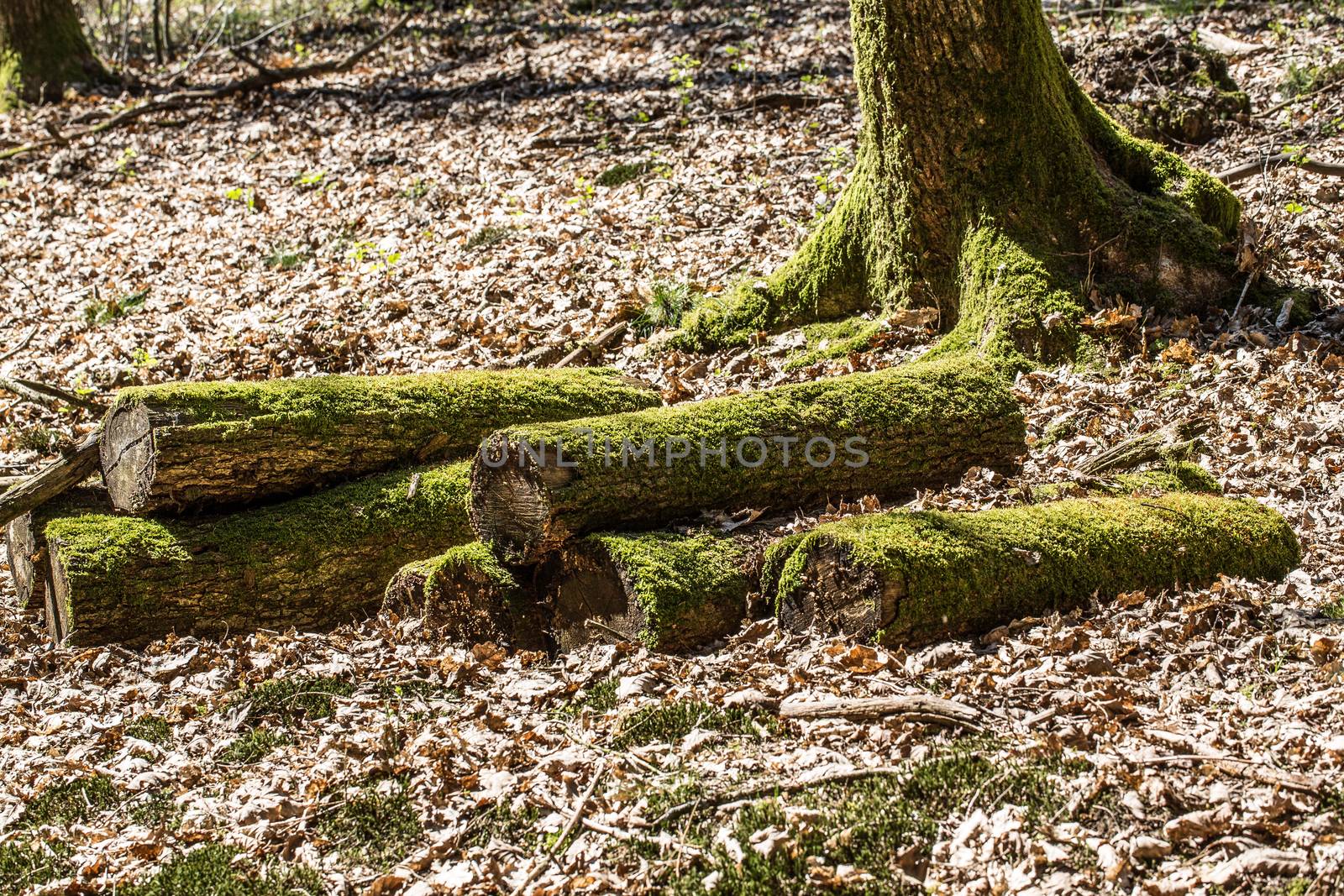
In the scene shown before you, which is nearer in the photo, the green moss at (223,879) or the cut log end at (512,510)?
the green moss at (223,879)

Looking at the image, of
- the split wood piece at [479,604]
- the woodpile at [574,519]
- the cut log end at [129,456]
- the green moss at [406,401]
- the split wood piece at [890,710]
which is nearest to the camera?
the split wood piece at [890,710]

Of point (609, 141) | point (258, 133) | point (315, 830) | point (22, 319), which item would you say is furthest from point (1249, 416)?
point (258, 133)

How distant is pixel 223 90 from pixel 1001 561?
A: 14.2 metres

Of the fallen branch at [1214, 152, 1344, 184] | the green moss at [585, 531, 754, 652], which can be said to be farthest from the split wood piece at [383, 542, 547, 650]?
the fallen branch at [1214, 152, 1344, 184]

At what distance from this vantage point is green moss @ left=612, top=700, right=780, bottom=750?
4457 millimetres

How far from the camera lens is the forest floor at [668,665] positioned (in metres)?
3.67

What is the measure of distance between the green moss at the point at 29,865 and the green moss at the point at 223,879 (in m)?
0.38

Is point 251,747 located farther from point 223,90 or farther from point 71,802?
point 223,90

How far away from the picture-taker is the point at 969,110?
760 centimetres

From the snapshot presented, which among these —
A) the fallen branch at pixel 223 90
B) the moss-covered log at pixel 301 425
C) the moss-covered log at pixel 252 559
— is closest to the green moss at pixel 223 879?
the moss-covered log at pixel 252 559

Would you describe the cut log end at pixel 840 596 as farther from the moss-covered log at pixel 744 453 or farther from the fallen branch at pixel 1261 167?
the fallen branch at pixel 1261 167

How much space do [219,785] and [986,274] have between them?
5.63m

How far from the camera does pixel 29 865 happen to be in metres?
4.18

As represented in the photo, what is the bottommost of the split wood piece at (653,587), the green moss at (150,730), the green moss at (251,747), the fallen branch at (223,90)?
the green moss at (251,747)
